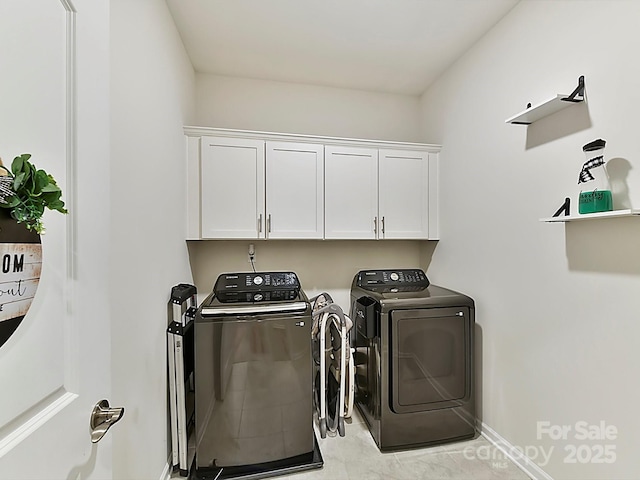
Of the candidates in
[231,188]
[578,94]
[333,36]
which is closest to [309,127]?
[333,36]

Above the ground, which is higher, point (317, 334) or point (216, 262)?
point (216, 262)

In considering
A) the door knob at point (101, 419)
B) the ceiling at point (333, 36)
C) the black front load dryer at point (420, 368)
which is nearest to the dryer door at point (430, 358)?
the black front load dryer at point (420, 368)

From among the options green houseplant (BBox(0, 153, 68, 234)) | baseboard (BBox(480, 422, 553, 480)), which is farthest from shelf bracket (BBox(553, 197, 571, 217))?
green houseplant (BBox(0, 153, 68, 234))

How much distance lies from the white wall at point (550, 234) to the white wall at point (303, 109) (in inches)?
26.5

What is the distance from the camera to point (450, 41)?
232cm

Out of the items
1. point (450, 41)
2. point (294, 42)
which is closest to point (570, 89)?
point (450, 41)

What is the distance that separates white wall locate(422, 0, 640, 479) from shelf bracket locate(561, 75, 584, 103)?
0.13 ft

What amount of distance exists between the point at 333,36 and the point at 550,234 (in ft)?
6.14

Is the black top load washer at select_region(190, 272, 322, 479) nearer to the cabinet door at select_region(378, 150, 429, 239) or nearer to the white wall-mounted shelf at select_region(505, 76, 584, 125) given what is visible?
the cabinet door at select_region(378, 150, 429, 239)

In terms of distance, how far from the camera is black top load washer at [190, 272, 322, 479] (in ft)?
6.24

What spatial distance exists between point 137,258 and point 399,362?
67.1 inches

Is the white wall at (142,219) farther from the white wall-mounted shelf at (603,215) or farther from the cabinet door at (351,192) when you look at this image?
the white wall-mounted shelf at (603,215)

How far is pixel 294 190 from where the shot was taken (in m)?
2.56

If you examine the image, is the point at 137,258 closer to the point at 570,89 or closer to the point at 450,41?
the point at 570,89
